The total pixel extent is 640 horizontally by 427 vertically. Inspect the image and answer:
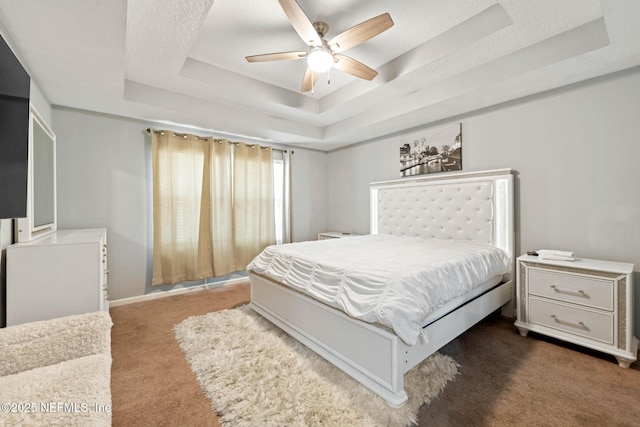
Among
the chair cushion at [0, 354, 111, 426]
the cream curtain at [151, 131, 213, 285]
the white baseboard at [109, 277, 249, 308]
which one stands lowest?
the white baseboard at [109, 277, 249, 308]

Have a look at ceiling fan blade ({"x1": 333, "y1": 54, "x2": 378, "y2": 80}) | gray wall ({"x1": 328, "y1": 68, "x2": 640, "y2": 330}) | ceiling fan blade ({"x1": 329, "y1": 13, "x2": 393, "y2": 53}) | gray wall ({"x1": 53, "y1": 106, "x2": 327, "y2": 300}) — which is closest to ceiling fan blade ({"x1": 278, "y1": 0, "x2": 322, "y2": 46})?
ceiling fan blade ({"x1": 329, "y1": 13, "x2": 393, "y2": 53})

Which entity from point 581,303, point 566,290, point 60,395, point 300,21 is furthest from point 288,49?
point 581,303

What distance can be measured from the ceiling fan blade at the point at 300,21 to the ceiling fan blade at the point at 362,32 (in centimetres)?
15

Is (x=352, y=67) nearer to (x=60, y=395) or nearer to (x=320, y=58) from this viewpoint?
(x=320, y=58)

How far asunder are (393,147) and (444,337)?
2985 mm

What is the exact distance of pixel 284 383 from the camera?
176cm

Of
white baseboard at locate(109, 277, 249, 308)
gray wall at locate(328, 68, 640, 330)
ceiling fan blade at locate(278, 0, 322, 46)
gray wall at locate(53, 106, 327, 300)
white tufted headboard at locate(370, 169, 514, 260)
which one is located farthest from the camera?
white baseboard at locate(109, 277, 249, 308)

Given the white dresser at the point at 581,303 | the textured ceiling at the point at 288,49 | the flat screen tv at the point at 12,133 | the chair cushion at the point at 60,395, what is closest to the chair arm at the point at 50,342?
the chair cushion at the point at 60,395

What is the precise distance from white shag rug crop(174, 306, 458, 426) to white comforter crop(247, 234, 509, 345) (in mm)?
465

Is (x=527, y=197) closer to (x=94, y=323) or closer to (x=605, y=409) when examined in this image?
(x=605, y=409)

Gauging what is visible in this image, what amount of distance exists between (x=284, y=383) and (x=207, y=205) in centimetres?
286

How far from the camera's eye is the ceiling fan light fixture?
6.66 feet

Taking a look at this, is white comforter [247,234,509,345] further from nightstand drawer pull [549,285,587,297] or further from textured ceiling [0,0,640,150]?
textured ceiling [0,0,640,150]

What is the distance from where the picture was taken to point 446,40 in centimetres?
229
